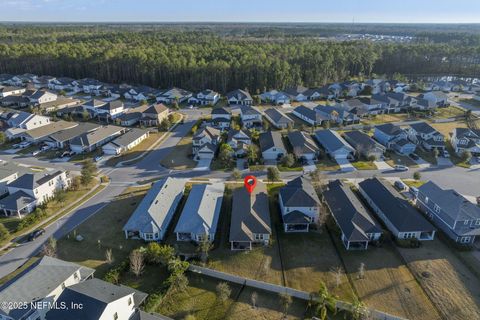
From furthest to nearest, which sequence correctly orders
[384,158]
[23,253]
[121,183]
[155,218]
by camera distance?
[384,158], [121,183], [155,218], [23,253]

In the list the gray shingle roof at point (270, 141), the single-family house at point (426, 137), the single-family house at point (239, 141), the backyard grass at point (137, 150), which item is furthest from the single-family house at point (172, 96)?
the single-family house at point (426, 137)

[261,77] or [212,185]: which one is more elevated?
[261,77]

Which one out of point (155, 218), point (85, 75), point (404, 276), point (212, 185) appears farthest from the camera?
point (85, 75)

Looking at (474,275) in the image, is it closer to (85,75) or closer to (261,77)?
(261,77)

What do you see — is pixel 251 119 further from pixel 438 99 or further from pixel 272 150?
pixel 438 99

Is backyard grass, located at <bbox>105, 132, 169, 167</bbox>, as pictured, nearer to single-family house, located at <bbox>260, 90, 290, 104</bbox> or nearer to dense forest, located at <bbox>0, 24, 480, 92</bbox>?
single-family house, located at <bbox>260, 90, 290, 104</bbox>

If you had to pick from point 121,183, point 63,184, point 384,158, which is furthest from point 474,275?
point 63,184

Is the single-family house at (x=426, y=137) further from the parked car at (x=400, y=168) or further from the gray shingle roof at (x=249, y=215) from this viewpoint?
the gray shingle roof at (x=249, y=215)
